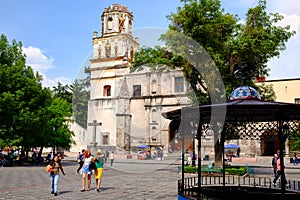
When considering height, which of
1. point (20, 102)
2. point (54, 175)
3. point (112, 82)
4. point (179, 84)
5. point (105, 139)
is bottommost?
point (54, 175)

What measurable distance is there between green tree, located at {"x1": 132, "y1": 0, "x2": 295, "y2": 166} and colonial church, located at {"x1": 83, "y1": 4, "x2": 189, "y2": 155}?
19688 mm

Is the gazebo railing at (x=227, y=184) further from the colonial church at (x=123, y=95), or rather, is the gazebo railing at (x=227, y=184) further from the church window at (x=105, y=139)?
the church window at (x=105, y=139)

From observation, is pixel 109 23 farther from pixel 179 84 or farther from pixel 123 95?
pixel 179 84

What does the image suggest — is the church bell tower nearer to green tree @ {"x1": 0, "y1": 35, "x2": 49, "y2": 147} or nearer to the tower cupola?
the tower cupola

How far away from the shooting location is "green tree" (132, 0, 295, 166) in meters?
19.2

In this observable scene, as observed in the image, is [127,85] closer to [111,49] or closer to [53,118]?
[111,49]

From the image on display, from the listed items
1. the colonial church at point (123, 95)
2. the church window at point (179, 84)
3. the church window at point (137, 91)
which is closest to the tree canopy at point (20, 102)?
the colonial church at point (123, 95)

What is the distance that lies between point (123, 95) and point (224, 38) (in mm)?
25543

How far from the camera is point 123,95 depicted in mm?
44500

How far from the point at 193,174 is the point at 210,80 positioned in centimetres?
586

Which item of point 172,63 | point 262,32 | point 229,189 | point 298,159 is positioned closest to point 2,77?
point 172,63

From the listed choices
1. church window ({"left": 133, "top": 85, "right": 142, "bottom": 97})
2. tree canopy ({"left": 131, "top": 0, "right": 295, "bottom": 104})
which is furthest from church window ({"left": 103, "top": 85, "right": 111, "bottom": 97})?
tree canopy ({"left": 131, "top": 0, "right": 295, "bottom": 104})

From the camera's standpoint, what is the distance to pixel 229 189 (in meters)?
8.55

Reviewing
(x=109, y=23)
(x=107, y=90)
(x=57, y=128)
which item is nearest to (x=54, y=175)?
(x=57, y=128)
